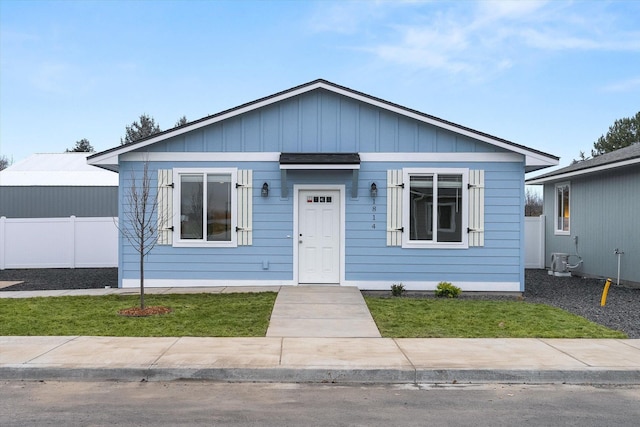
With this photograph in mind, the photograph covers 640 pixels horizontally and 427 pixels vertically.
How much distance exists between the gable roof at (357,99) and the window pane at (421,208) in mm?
1310

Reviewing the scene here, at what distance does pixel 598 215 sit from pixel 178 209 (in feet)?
39.0

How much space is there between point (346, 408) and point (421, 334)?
9.87 feet

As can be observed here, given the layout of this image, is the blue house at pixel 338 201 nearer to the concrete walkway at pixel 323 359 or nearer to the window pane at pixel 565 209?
the concrete walkway at pixel 323 359

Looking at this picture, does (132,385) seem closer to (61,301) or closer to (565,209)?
(61,301)

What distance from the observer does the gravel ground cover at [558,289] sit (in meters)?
9.62

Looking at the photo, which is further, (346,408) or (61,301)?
(61,301)

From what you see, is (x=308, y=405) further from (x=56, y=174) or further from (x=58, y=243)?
(x=56, y=174)

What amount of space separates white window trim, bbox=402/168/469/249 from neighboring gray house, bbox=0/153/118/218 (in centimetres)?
1724

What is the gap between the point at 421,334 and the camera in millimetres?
7879

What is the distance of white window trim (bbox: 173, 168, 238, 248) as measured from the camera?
38.6ft

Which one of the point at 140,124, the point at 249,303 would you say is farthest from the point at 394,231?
the point at 140,124

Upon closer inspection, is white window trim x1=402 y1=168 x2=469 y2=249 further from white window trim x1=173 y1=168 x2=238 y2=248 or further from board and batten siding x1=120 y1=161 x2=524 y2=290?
white window trim x1=173 y1=168 x2=238 y2=248

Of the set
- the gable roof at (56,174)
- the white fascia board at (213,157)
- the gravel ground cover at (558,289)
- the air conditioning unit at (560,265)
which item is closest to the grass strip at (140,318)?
the gravel ground cover at (558,289)

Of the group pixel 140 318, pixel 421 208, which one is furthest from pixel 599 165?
pixel 140 318
